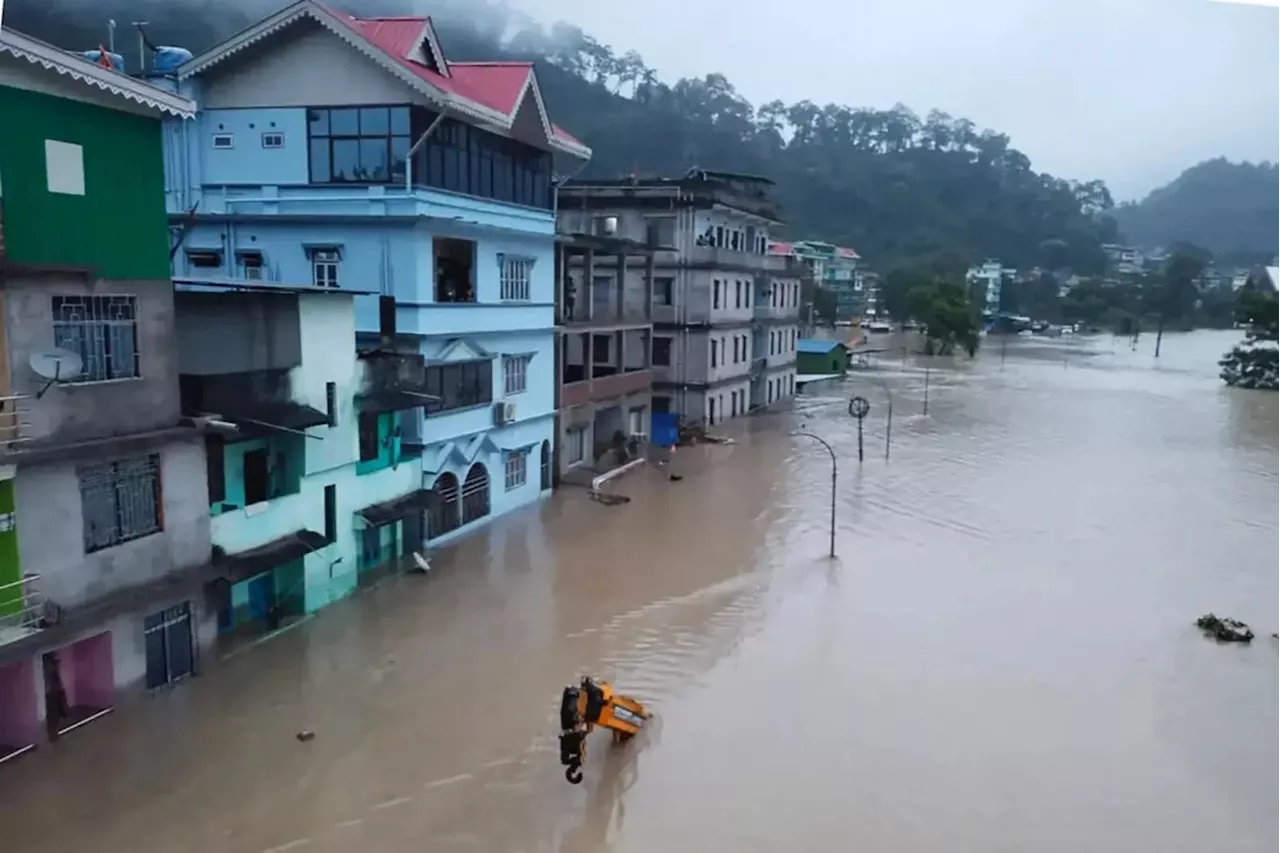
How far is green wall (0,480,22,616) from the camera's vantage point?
8.84 metres

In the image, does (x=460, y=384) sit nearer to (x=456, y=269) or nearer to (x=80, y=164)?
(x=456, y=269)

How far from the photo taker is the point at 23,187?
902 cm

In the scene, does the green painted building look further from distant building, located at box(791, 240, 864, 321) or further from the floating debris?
distant building, located at box(791, 240, 864, 321)

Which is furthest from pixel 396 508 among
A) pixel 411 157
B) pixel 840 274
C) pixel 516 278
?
pixel 840 274

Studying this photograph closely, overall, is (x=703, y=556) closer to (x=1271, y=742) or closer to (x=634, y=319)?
(x=1271, y=742)

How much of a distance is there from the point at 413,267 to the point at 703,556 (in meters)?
6.83

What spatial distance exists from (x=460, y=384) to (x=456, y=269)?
2.27 m

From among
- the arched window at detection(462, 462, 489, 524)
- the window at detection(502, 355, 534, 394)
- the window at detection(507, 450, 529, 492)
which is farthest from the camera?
the window at detection(507, 450, 529, 492)

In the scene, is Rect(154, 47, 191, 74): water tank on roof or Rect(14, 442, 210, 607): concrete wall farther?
Rect(154, 47, 191, 74): water tank on roof

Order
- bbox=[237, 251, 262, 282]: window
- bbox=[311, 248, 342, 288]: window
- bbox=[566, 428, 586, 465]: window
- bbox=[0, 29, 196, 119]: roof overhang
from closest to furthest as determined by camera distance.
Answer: bbox=[0, 29, 196, 119]: roof overhang, bbox=[311, 248, 342, 288]: window, bbox=[237, 251, 262, 282]: window, bbox=[566, 428, 586, 465]: window

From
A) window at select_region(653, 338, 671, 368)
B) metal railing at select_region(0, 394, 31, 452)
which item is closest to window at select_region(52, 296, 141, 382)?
metal railing at select_region(0, 394, 31, 452)

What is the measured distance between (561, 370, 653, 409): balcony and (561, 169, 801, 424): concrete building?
356 cm

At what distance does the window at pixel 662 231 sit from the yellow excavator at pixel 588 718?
20.4 meters

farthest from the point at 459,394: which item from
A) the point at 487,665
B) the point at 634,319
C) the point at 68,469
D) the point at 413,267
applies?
the point at 634,319
